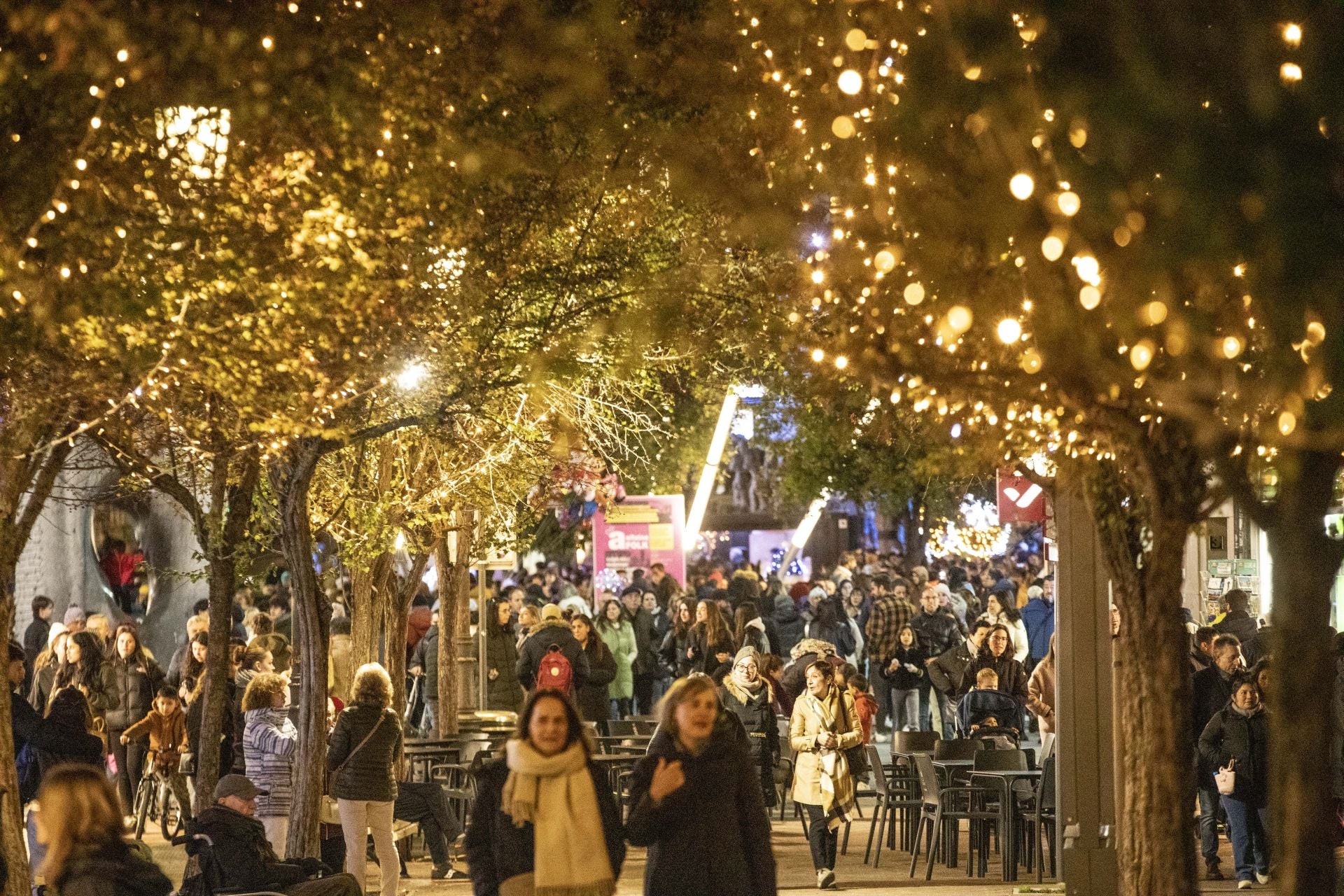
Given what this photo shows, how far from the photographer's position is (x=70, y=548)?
28.9m

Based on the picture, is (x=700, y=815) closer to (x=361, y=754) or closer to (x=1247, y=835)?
Result: (x=361, y=754)

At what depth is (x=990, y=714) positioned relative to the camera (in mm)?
16828

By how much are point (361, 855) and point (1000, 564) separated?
3269 cm

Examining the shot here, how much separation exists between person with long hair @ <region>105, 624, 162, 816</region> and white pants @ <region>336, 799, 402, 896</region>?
235 inches

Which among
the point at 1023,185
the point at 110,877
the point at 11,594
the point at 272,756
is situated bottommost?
the point at 272,756

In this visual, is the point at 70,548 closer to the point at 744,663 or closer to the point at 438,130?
the point at 744,663

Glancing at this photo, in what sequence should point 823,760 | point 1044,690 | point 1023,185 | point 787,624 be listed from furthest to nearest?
point 787,624
point 1044,690
point 823,760
point 1023,185

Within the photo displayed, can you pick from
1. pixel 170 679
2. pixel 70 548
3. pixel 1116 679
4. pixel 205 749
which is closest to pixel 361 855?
pixel 205 749

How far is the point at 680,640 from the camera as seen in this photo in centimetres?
2217

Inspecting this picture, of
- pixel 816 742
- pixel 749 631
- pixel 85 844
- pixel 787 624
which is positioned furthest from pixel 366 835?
pixel 787 624

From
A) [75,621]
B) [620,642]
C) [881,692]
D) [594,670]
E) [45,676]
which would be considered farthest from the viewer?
[881,692]

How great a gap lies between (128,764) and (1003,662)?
875 centimetres

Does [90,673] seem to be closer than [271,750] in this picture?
No

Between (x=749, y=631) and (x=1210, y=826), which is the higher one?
(x=749, y=631)
